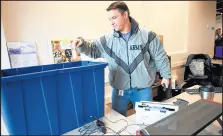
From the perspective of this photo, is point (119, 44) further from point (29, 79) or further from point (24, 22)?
point (24, 22)

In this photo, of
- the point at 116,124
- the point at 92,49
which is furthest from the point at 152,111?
the point at 92,49

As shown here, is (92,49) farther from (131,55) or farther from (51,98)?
(51,98)

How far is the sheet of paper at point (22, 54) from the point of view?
1.60 meters

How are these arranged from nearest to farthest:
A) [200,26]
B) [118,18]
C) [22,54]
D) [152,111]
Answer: [152,111]
[118,18]
[22,54]
[200,26]

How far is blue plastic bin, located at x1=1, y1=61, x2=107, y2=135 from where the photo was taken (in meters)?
0.66

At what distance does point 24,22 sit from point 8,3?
0.21 m

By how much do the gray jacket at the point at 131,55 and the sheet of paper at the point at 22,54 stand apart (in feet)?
2.71

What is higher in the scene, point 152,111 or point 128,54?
point 128,54

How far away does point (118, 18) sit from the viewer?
47.2 inches

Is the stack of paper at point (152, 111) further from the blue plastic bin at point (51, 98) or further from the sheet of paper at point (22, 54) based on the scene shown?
the sheet of paper at point (22, 54)

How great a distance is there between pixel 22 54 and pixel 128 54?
3.73 feet

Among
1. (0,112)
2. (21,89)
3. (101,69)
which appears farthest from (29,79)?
(101,69)

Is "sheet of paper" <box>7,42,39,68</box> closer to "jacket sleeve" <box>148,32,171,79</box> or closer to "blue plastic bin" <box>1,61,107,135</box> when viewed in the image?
"blue plastic bin" <box>1,61,107,135</box>

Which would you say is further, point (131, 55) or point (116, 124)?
point (131, 55)
